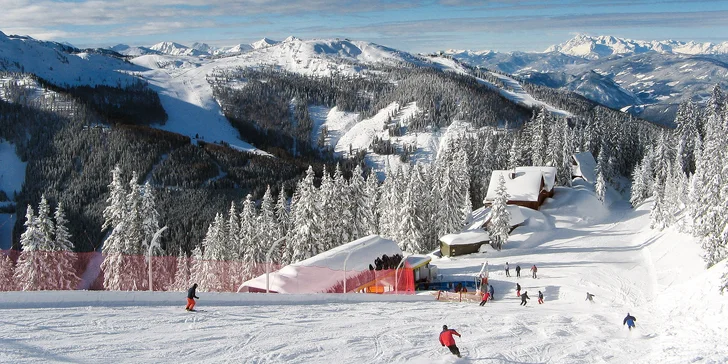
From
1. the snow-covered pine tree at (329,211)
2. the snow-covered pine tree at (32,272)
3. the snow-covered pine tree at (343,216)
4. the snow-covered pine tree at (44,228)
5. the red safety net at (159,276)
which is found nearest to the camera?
the red safety net at (159,276)

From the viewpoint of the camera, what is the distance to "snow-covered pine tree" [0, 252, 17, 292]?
32844 millimetres

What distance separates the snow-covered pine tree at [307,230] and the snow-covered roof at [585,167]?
188ft

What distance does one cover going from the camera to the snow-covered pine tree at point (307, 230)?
162ft

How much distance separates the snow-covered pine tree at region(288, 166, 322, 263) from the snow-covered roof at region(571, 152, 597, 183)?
5725cm

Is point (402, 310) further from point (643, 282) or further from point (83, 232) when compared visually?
point (83, 232)

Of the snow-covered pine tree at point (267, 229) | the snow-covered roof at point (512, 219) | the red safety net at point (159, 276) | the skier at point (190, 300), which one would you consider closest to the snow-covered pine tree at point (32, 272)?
the red safety net at point (159, 276)

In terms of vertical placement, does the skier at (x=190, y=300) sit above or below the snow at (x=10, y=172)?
below

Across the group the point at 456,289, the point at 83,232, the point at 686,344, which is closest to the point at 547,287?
the point at 456,289

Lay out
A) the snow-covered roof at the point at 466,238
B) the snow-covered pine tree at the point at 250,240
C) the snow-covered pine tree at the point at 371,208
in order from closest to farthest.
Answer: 1. the snow-covered pine tree at the point at 250,240
2. the snow-covered roof at the point at 466,238
3. the snow-covered pine tree at the point at 371,208

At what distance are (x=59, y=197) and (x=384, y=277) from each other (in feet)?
463

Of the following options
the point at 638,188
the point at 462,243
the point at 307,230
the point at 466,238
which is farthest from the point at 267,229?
the point at 638,188

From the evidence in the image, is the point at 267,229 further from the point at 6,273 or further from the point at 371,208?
the point at 6,273

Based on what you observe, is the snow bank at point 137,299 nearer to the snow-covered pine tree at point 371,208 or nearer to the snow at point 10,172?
the snow-covered pine tree at point 371,208

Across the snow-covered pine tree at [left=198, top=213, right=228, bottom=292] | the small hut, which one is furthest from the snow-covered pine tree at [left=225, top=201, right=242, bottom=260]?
the small hut
